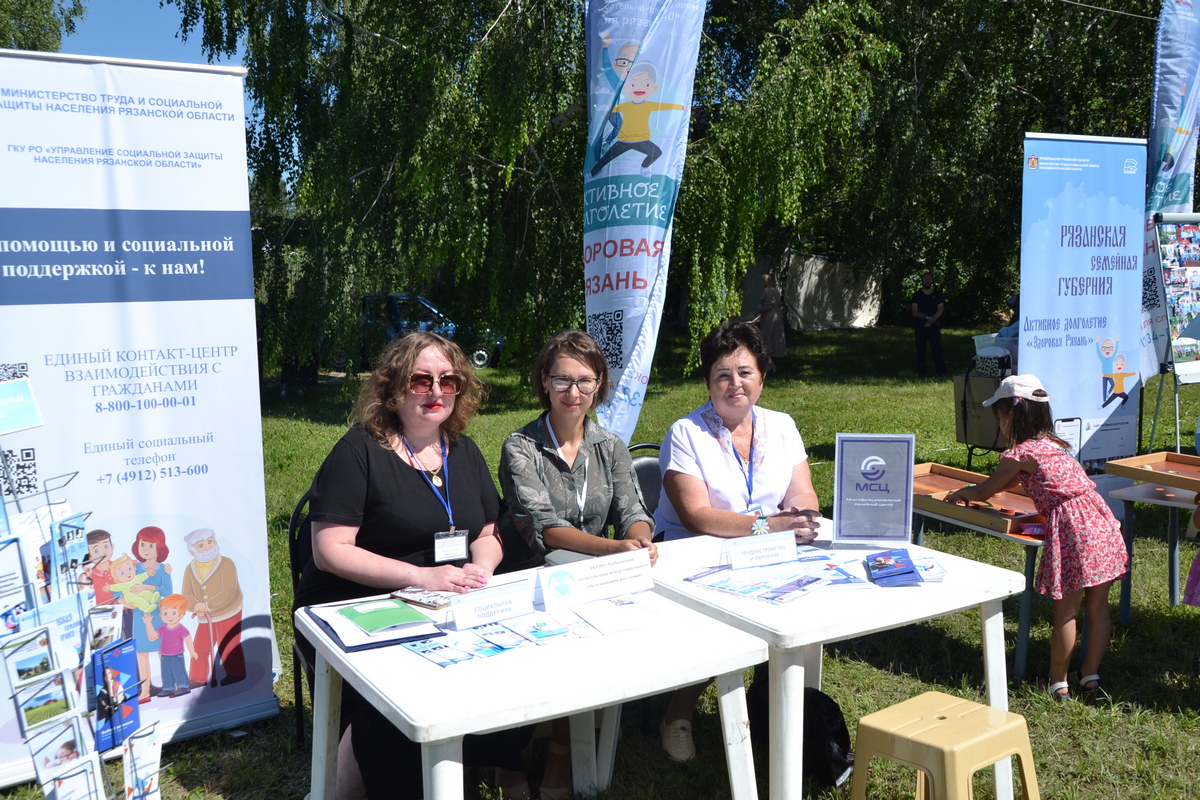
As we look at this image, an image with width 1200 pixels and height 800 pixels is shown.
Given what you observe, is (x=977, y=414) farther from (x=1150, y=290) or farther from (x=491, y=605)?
(x=491, y=605)

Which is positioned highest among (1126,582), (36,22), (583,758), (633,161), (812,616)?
(36,22)

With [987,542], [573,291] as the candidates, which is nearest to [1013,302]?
[573,291]

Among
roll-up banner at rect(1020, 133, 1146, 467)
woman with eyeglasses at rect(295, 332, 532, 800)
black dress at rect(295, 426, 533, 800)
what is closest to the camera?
woman with eyeglasses at rect(295, 332, 532, 800)

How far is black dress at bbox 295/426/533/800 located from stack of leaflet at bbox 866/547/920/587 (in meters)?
1.12

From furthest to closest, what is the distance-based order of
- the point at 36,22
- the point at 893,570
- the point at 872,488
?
the point at 36,22
the point at 872,488
the point at 893,570

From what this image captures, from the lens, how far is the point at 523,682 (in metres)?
1.74

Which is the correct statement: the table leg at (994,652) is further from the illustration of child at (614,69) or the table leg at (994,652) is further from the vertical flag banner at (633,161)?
the illustration of child at (614,69)

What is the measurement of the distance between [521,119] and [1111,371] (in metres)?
4.65

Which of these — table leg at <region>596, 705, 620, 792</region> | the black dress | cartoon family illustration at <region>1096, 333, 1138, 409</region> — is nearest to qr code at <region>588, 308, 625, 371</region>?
the black dress

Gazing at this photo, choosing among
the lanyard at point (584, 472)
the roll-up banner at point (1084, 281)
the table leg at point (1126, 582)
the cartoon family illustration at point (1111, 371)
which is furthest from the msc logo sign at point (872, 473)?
the cartoon family illustration at point (1111, 371)

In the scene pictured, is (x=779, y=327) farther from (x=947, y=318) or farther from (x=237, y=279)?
(x=237, y=279)

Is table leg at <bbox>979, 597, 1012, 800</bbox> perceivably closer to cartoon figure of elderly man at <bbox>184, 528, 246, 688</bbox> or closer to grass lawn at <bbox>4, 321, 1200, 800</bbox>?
grass lawn at <bbox>4, 321, 1200, 800</bbox>

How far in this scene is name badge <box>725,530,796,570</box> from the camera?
2486 mm

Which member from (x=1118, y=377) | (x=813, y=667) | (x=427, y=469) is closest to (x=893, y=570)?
(x=813, y=667)
